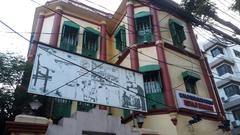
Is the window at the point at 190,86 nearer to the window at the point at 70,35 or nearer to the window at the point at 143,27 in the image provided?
the window at the point at 143,27

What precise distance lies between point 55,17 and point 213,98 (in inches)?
395

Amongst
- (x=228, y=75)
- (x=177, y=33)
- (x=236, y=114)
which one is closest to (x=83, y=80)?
(x=177, y=33)

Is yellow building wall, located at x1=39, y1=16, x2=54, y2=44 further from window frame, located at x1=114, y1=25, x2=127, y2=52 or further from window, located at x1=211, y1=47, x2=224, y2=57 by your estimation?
window, located at x1=211, y1=47, x2=224, y2=57

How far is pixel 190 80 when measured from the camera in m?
12.4

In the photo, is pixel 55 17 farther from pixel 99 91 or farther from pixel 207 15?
pixel 207 15

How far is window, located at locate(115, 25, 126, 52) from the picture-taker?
543 inches

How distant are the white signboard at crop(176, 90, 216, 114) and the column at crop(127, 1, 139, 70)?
2.61m

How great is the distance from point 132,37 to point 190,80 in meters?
3.89

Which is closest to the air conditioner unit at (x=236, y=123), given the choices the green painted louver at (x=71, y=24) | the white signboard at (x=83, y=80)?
the white signboard at (x=83, y=80)

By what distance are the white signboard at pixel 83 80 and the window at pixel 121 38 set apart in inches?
156

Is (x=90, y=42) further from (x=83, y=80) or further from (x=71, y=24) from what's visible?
→ (x=83, y=80)

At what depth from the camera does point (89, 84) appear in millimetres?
8859

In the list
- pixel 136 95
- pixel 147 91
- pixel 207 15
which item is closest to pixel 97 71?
pixel 136 95

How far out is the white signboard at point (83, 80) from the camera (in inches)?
317
